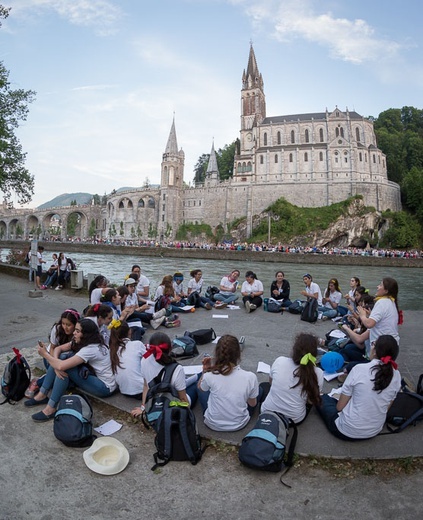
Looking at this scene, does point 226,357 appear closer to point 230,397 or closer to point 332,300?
point 230,397

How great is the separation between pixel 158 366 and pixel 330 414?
1794 millimetres

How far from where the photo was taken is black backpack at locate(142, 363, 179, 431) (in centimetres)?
340

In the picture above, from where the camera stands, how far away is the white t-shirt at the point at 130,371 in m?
4.13

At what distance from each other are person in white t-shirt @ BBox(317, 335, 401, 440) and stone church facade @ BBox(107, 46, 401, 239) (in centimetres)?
5954

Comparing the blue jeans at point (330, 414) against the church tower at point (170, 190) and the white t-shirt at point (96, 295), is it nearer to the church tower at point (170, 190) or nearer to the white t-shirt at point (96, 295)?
the white t-shirt at point (96, 295)

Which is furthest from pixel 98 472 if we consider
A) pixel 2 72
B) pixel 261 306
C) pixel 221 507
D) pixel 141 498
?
pixel 2 72

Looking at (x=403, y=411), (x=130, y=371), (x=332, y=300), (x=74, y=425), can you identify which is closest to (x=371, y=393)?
(x=403, y=411)

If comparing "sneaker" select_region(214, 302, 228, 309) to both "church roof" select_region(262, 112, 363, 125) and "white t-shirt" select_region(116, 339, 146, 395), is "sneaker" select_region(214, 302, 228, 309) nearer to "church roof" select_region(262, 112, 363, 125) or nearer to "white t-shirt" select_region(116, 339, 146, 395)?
"white t-shirt" select_region(116, 339, 146, 395)

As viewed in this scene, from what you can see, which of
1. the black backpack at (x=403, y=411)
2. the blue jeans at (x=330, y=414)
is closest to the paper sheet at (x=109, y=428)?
the blue jeans at (x=330, y=414)

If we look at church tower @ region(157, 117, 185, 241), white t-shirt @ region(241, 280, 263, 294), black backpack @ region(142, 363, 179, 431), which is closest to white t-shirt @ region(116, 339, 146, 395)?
black backpack @ region(142, 363, 179, 431)

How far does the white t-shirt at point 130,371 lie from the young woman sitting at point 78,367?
13 centimetres

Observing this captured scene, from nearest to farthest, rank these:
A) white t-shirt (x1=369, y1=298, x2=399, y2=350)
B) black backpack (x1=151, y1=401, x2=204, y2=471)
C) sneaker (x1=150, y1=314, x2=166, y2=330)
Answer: black backpack (x1=151, y1=401, x2=204, y2=471), white t-shirt (x1=369, y1=298, x2=399, y2=350), sneaker (x1=150, y1=314, x2=166, y2=330)

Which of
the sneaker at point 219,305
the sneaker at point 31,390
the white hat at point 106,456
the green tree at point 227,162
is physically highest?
the green tree at point 227,162

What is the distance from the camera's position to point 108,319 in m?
4.78
